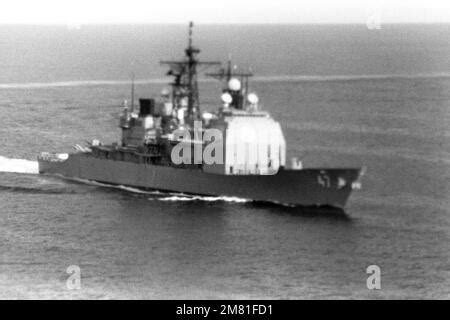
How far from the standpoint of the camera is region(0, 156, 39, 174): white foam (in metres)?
50.2

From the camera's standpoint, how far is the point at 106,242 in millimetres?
35219

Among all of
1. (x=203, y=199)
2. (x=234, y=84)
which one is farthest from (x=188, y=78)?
(x=203, y=199)

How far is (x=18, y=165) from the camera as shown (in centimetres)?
5103

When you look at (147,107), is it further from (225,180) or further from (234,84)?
(225,180)

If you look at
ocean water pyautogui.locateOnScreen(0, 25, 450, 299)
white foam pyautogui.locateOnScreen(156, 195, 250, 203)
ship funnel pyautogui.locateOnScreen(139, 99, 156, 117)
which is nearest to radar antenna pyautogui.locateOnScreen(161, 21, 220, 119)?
ship funnel pyautogui.locateOnScreen(139, 99, 156, 117)

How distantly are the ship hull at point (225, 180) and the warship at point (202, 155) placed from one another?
36mm

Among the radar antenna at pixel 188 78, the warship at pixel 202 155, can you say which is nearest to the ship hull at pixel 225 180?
the warship at pixel 202 155

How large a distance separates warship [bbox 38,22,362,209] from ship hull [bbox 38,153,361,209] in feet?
0.12

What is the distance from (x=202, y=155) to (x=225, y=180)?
5.99 feet

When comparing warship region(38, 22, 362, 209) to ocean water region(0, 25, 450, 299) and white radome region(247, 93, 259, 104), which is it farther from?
ocean water region(0, 25, 450, 299)

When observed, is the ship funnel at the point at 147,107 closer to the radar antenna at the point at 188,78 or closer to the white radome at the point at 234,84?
the radar antenna at the point at 188,78

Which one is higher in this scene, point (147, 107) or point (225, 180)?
point (147, 107)
